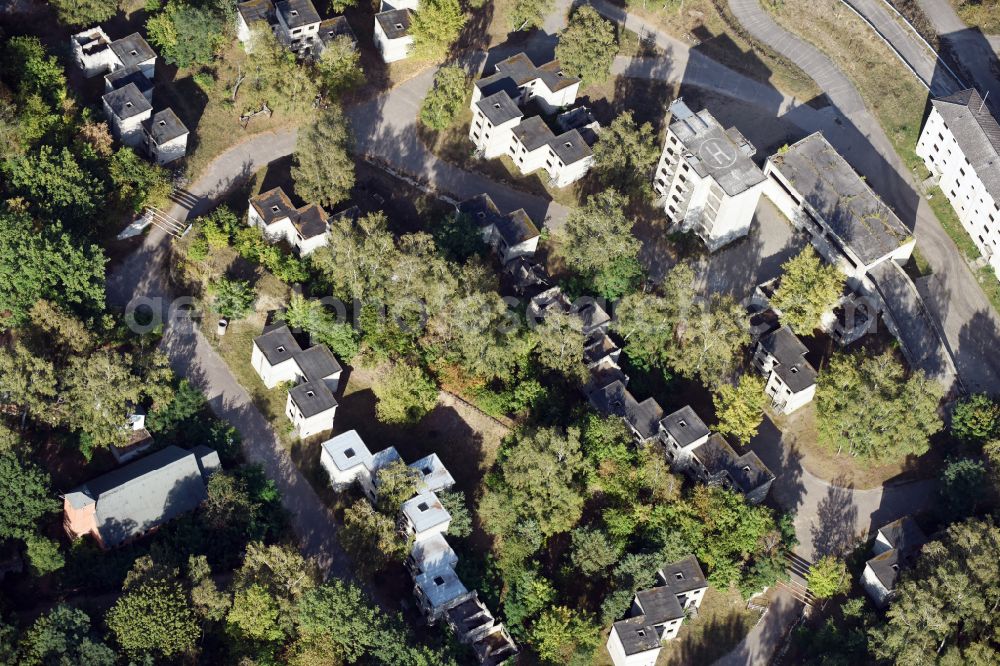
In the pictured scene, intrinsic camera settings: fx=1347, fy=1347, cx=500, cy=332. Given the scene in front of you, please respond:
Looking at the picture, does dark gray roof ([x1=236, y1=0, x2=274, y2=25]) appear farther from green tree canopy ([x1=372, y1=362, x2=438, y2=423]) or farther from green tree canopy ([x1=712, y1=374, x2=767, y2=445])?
green tree canopy ([x1=712, y1=374, x2=767, y2=445])

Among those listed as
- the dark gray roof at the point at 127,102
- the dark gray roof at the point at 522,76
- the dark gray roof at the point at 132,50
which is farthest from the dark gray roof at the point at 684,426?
the dark gray roof at the point at 132,50

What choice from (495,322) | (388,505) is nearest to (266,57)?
(495,322)

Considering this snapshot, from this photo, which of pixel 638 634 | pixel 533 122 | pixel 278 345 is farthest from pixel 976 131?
pixel 278 345

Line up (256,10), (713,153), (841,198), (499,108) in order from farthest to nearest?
1. (256,10)
2. (499,108)
3. (841,198)
4. (713,153)

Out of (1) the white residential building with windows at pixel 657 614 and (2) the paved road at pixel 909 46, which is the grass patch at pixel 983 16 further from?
(1) the white residential building with windows at pixel 657 614

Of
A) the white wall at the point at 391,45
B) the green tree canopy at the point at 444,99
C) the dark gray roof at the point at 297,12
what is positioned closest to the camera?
the green tree canopy at the point at 444,99

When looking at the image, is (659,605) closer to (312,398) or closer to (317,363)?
(312,398)
